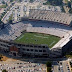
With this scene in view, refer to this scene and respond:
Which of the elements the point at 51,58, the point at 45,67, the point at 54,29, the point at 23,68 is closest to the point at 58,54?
the point at 51,58

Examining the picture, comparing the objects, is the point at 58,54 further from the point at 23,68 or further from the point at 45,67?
the point at 23,68

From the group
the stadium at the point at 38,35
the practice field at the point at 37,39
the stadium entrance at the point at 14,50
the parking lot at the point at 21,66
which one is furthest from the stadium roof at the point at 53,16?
the parking lot at the point at 21,66

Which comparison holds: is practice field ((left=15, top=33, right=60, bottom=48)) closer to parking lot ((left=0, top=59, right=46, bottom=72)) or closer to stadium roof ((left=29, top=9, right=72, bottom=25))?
stadium roof ((left=29, top=9, right=72, bottom=25))

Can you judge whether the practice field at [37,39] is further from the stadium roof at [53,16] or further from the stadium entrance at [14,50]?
the stadium roof at [53,16]

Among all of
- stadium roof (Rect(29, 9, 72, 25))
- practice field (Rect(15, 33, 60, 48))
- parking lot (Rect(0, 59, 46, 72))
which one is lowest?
parking lot (Rect(0, 59, 46, 72))

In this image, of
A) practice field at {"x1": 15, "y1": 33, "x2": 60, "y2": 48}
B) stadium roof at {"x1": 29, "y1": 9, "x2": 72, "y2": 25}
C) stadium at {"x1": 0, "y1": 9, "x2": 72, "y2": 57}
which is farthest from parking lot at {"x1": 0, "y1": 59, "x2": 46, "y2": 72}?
stadium roof at {"x1": 29, "y1": 9, "x2": 72, "y2": 25}

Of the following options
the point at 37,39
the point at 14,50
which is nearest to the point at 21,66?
the point at 14,50

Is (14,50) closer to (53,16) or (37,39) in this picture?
(37,39)

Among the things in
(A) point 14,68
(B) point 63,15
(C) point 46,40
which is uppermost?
(B) point 63,15
